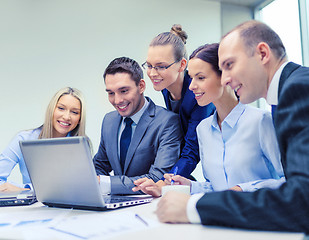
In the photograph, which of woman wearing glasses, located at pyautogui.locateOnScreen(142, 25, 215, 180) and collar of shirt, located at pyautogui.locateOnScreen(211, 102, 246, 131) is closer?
collar of shirt, located at pyautogui.locateOnScreen(211, 102, 246, 131)

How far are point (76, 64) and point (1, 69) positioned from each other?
0.85m

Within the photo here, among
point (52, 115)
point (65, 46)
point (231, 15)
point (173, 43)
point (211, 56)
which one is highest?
point (231, 15)

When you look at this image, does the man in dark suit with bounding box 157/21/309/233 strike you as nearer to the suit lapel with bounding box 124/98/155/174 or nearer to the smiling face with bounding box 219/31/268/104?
the smiling face with bounding box 219/31/268/104

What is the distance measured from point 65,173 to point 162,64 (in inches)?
44.6

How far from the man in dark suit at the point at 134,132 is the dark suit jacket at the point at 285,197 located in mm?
996

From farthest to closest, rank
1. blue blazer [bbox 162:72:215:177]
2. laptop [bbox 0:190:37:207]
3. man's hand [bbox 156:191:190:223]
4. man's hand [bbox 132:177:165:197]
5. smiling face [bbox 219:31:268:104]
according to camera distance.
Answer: blue blazer [bbox 162:72:215:177], man's hand [bbox 132:177:165:197], laptop [bbox 0:190:37:207], smiling face [bbox 219:31:268:104], man's hand [bbox 156:191:190:223]

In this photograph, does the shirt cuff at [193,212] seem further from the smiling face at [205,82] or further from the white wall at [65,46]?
the white wall at [65,46]

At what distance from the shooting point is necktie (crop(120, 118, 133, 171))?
196 centimetres

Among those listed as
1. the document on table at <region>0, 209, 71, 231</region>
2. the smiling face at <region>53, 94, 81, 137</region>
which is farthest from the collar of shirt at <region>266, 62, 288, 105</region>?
the smiling face at <region>53, 94, 81, 137</region>

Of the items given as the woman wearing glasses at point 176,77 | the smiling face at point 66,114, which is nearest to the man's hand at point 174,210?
the woman wearing glasses at point 176,77

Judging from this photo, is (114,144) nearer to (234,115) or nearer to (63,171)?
(234,115)

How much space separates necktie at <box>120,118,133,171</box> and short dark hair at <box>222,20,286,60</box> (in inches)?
42.4

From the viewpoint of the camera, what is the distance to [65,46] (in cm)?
388

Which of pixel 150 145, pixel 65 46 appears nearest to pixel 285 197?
pixel 150 145
